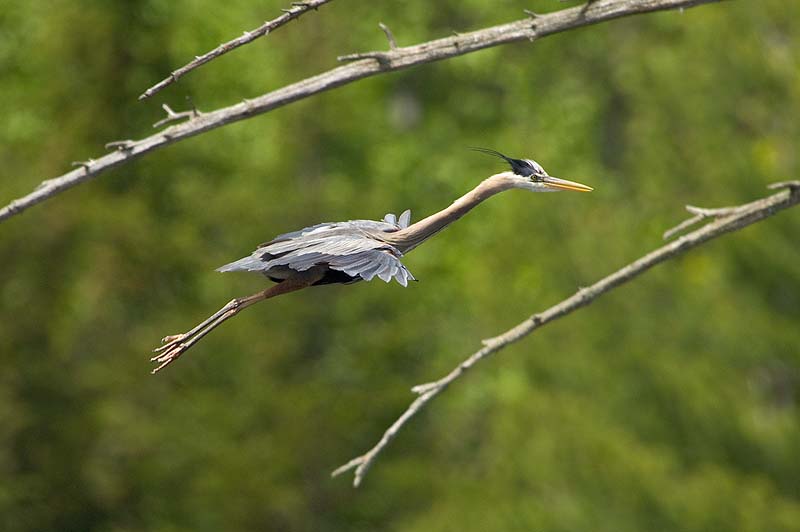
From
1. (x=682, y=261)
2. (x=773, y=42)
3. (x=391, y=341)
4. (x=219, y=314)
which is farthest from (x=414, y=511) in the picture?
(x=219, y=314)

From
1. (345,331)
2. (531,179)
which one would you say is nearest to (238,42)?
(531,179)

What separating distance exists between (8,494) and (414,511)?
667 cm

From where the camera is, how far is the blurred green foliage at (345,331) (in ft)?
68.6

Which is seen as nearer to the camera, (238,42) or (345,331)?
(238,42)

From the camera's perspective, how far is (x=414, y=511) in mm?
24031

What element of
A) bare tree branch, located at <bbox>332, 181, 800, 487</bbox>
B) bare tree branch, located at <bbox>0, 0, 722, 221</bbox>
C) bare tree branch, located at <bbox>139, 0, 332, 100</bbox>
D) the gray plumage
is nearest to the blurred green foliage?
bare tree branch, located at <bbox>332, 181, 800, 487</bbox>

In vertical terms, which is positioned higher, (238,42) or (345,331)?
(238,42)

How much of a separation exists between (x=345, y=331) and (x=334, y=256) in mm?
20352

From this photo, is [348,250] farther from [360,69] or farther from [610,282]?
[610,282]

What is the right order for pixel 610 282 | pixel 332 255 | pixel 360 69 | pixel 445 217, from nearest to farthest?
pixel 332 255, pixel 445 217, pixel 360 69, pixel 610 282

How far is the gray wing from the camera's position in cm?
384

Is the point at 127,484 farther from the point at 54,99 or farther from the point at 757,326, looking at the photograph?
the point at 757,326

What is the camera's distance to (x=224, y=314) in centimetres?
418

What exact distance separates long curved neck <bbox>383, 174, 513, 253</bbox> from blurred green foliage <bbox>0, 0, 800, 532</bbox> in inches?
582
